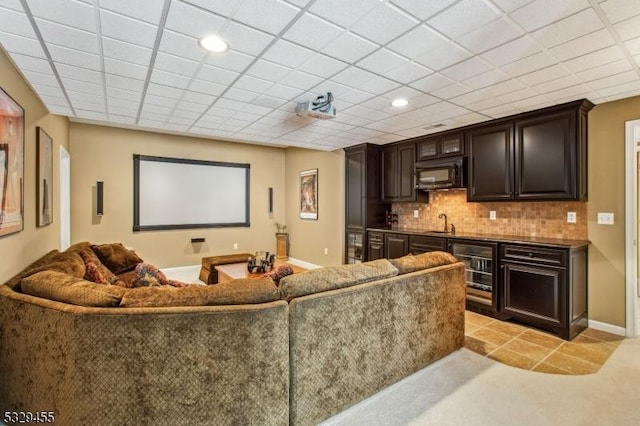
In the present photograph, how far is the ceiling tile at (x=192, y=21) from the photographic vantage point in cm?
175

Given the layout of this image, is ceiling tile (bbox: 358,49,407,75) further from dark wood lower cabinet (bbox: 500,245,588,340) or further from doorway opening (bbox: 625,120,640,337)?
doorway opening (bbox: 625,120,640,337)

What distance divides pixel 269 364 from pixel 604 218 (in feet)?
11.9

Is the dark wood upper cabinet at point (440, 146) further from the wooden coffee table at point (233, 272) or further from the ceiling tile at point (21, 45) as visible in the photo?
the ceiling tile at point (21, 45)

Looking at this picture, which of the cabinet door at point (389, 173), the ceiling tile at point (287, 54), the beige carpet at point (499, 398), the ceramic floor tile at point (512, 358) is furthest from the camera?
the cabinet door at point (389, 173)

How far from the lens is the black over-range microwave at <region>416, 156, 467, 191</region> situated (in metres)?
4.22

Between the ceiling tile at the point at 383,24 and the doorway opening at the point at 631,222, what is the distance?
276 centimetres

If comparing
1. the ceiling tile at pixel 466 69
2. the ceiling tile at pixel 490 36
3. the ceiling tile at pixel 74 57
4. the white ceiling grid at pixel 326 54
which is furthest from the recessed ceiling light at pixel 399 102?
the ceiling tile at pixel 74 57

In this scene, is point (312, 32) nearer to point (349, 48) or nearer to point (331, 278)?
point (349, 48)

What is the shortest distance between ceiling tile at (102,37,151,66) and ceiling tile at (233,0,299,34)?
0.86m

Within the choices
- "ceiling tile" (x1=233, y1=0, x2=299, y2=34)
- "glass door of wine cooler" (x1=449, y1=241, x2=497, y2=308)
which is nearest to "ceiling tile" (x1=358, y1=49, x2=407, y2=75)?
"ceiling tile" (x1=233, y1=0, x2=299, y2=34)

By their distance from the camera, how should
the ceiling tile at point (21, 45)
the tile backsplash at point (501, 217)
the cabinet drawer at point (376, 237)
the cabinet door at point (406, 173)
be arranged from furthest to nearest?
the cabinet drawer at point (376, 237), the cabinet door at point (406, 173), the tile backsplash at point (501, 217), the ceiling tile at point (21, 45)

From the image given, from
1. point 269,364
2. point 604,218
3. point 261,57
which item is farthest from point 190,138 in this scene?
point 604,218

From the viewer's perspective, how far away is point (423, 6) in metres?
1.72

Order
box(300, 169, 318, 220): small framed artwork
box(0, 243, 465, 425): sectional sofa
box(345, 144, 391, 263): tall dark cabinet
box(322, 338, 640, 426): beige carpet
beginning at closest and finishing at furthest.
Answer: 1. box(0, 243, 465, 425): sectional sofa
2. box(322, 338, 640, 426): beige carpet
3. box(345, 144, 391, 263): tall dark cabinet
4. box(300, 169, 318, 220): small framed artwork
